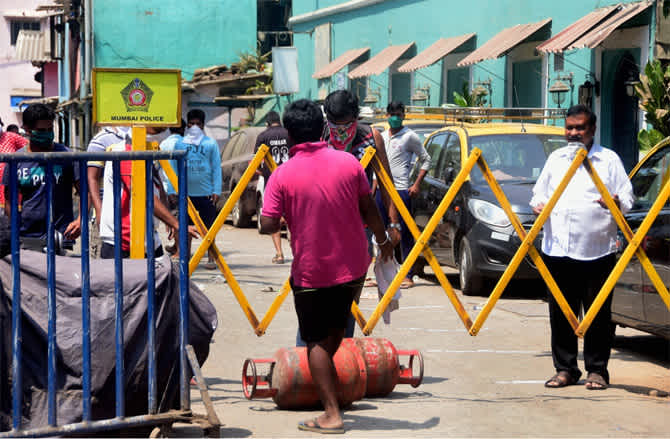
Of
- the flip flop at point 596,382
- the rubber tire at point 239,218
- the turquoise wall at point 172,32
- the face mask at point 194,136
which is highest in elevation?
the turquoise wall at point 172,32

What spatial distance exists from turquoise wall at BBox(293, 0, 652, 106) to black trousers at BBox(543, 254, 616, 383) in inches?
511

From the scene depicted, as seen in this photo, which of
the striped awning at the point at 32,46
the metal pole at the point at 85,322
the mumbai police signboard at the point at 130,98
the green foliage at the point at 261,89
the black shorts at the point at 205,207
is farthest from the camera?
the striped awning at the point at 32,46

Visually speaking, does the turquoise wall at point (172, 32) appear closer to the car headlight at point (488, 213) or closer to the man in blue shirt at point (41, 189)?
the car headlight at point (488, 213)

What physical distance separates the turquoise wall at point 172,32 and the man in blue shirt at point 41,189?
99.5 feet

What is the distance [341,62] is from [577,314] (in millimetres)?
24929

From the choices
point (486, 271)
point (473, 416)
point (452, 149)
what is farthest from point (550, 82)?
point (473, 416)

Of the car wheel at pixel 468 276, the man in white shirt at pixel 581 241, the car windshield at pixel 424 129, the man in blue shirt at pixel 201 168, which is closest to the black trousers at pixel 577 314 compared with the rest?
the man in white shirt at pixel 581 241

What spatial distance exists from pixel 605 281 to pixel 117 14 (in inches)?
1276

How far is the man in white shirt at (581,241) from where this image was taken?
22.9 feet

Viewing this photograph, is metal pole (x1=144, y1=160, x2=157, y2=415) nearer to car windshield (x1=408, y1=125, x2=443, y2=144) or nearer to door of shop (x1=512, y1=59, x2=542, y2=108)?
car windshield (x1=408, y1=125, x2=443, y2=144)

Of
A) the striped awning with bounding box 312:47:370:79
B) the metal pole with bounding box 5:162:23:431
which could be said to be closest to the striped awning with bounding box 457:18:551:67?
the striped awning with bounding box 312:47:370:79

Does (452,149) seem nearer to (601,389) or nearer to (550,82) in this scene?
(601,389)

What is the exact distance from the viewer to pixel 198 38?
38.3m

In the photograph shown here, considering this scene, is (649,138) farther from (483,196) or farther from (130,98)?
(130,98)
